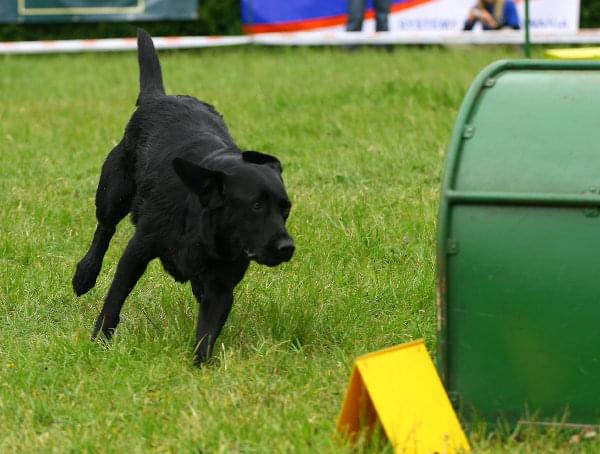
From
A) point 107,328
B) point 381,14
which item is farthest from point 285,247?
point 381,14

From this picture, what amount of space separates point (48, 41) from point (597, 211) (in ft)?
49.4

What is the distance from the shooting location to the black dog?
4.20 meters

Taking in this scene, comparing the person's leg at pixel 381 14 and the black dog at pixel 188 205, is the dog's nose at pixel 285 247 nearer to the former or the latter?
the black dog at pixel 188 205

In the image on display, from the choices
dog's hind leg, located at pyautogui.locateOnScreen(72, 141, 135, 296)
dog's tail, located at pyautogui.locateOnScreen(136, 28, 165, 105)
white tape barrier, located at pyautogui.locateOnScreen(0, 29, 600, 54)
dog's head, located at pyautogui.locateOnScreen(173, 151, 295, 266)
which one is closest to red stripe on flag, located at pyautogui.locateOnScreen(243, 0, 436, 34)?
white tape barrier, located at pyautogui.locateOnScreen(0, 29, 600, 54)

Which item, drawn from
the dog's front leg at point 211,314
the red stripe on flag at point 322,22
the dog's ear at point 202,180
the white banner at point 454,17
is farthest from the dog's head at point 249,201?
the red stripe on flag at point 322,22

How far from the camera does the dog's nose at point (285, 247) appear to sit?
4094 mm

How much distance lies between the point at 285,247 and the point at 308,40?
1260 centimetres

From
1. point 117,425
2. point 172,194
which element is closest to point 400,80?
point 172,194

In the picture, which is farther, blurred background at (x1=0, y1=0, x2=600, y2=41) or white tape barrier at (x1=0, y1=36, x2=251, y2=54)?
blurred background at (x1=0, y1=0, x2=600, y2=41)

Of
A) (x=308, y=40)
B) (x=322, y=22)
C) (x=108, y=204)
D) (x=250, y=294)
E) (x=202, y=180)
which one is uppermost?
(x=322, y=22)

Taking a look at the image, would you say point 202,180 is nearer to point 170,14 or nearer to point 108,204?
point 108,204

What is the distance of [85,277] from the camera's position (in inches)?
216

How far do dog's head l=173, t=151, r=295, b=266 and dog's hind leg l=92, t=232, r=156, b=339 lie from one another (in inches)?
20.8

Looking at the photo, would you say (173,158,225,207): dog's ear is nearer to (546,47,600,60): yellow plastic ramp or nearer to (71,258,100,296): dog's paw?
(71,258,100,296): dog's paw
